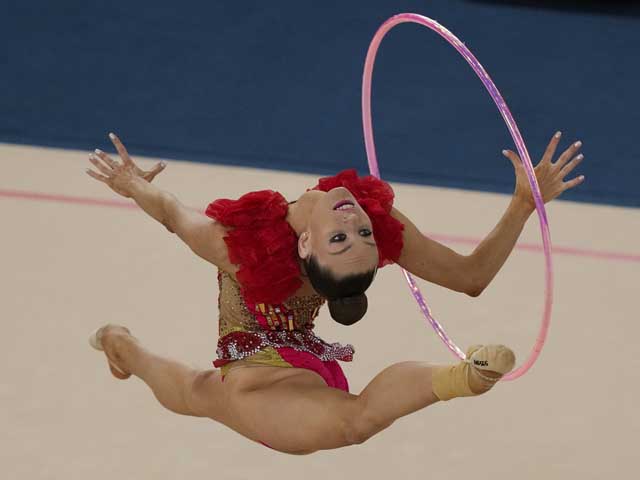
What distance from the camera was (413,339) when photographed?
3.79m

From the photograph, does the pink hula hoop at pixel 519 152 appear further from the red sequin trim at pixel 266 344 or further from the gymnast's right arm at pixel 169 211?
the gymnast's right arm at pixel 169 211

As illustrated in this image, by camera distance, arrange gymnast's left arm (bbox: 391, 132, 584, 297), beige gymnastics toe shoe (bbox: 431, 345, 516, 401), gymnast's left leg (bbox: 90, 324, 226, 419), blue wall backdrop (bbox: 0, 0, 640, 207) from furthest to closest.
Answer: blue wall backdrop (bbox: 0, 0, 640, 207) → gymnast's left leg (bbox: 90, 324, 226, 419) → gymnast's left arm (bbox: 391, 132, 584, 297) → beige gymnastics toe shoe (bbox: 431, 345, 516, 401)

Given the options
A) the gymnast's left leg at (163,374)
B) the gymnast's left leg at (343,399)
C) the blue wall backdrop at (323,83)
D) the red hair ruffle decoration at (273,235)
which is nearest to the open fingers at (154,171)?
the red hair ruffle decoration at (273,235)

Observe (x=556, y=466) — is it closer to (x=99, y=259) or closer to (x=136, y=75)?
(x=99, y=259)

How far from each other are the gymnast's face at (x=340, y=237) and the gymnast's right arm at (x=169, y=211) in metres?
0.21

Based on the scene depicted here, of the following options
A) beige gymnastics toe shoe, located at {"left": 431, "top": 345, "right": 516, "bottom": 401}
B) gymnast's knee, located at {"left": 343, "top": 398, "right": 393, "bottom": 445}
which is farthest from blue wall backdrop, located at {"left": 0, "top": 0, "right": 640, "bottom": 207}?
beige gymnastics toe shoe, located at {"left": 431, "top": 345, "right": 516, "bottom": 401}

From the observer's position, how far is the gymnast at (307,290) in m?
2.40

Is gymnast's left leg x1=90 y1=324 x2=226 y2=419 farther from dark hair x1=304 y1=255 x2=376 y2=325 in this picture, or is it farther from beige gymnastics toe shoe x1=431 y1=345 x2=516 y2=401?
beige gymnastics toe shoe x1=431 y1=345 x2=516 y2=401

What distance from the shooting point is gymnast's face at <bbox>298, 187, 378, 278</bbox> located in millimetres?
2408

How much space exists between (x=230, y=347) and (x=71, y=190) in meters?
2.12

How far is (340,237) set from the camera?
2.41 metres

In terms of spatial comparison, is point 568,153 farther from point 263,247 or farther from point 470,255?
point 263,247

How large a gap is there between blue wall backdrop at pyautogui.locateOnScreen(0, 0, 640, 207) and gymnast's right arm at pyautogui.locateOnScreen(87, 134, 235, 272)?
6.74 feet

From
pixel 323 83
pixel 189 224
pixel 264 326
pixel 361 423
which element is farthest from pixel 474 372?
pixel 323 83
